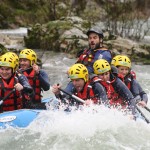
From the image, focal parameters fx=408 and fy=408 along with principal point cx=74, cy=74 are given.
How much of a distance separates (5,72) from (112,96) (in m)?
1.91

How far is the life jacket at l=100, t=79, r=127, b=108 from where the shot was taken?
23.1 feet

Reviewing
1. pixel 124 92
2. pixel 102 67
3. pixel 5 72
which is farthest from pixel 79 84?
pixel 5 72

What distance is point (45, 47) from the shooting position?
1822 cm

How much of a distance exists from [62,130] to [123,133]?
1.00 meters

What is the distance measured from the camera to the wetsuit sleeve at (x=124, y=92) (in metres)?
6.97

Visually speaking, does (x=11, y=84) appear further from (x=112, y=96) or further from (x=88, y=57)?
(x=88, y=57)

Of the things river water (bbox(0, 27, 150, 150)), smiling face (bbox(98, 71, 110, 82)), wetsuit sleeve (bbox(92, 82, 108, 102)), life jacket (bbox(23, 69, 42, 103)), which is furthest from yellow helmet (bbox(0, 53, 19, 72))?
smiling face (bbox(98, 71, 110, 82))

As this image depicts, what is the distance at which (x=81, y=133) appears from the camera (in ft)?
21.1

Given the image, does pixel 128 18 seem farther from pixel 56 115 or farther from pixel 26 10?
pixel 56 115

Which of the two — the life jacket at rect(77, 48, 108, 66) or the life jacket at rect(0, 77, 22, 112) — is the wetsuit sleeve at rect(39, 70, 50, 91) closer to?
the life jacket at rect(0, 77, 22, 112)

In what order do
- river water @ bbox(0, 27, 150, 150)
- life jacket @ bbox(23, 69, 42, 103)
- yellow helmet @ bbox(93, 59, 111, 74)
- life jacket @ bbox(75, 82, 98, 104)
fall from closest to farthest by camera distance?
river water @ bbox(0, 27, 150, 150)
life jacket @ bbox(75, 82, 98, 104)
yellow helmet @ bbox(93, 59, 111, 74)
life jacket @ bbox(23, 69, 42, 103)

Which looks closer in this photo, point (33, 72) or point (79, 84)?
point (79, 84)

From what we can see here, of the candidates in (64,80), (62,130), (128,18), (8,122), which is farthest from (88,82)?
(128,18)

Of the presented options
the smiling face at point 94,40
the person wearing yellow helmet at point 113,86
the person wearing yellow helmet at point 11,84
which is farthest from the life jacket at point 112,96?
the person wearing yellow helmet at point 11,84
